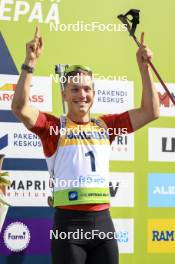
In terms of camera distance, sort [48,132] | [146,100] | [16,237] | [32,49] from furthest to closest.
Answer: [16,237]
[146,100]
[48,132]
[32,49]

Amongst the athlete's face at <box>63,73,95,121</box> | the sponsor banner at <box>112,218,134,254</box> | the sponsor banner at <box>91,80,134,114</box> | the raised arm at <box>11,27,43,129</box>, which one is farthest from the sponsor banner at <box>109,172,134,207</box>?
the raised arm at <box>11,27,43,129</box>

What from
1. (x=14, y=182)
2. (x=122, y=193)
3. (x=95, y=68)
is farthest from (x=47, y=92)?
(x=122, y=193)

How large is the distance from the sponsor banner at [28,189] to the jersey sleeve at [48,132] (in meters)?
0.75

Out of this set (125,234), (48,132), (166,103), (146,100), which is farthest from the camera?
(166,103)

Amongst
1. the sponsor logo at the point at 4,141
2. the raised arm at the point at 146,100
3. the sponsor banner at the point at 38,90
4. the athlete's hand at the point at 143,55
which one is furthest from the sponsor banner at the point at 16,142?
the athlete's hand at the point at 143,55

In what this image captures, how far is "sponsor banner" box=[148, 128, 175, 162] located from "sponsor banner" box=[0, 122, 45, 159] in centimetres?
66

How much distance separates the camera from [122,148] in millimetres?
2840

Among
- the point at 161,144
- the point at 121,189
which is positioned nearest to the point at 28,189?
the point at 121,189

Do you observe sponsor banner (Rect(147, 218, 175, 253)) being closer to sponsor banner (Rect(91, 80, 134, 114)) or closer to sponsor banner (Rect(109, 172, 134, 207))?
sponsor banner (Rect(109, 172, 134, 207))

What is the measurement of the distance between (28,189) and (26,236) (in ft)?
0.81

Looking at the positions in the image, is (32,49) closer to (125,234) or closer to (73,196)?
(73,196)

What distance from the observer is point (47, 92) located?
275cm

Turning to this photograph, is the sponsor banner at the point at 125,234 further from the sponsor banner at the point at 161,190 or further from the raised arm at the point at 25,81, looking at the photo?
the raised arm at the point at 25,81

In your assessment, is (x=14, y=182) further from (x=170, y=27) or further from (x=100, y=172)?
(x=170, y=27)
